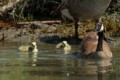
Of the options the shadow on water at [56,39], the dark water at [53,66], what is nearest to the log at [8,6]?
the shadow on water at [56,39]

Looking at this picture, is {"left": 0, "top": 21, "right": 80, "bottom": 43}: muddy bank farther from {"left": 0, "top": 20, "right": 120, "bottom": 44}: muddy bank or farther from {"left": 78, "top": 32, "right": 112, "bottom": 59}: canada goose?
{"left": 78, "top": 32, "right": 112, "bottom": 59}: canada goose

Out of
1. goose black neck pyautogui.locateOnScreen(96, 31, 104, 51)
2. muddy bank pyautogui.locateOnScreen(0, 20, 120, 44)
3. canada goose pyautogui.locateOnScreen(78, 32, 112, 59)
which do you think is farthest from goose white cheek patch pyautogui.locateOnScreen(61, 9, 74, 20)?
goose black neck pyautogui.locateOnScreen(96, 31, 104, 51)

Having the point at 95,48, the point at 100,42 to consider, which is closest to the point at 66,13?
the point at 95,48

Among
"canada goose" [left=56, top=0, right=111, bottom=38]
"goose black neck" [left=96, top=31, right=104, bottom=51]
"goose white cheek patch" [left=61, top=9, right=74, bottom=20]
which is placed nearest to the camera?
"goose black neck" [left=96, top=31, right=104, bottom=51]

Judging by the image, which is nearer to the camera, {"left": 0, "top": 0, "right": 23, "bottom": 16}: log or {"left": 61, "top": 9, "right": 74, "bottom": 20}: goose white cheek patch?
{"left": 61, "top": 9, "right": 74, "bottom": 20}: goose white cheek patch

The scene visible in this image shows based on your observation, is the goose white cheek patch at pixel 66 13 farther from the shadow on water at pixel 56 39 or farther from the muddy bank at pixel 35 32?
the shadow on water at pixel 56 39

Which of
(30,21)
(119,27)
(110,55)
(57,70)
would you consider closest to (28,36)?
(30,21)

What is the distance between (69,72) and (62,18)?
6875mm

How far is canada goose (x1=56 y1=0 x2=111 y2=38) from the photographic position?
11.1 meters

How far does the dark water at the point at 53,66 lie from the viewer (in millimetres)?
6316

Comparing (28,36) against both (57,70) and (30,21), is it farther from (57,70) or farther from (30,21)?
(57,70)

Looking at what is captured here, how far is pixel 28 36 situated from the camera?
1237cm

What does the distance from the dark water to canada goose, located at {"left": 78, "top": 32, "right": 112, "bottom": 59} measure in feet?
0.66

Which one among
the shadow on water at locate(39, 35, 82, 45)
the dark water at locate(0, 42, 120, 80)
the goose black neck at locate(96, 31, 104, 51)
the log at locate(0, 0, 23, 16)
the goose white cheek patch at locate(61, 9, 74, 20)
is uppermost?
the log at locate(0, 0, 23, 16)
